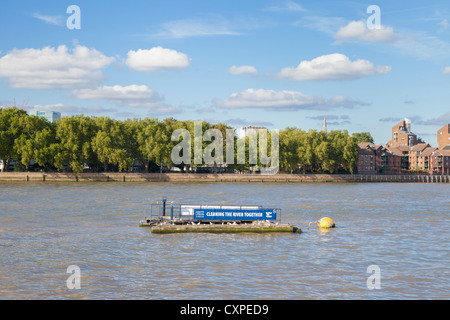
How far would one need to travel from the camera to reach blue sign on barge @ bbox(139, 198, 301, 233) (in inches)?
1838

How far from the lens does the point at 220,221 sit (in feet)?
161

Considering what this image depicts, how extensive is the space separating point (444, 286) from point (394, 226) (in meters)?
26.5

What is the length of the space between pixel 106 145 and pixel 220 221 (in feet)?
357

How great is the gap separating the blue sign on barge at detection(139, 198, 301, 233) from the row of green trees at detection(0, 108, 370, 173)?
4154 inches

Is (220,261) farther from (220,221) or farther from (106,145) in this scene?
(106,145)

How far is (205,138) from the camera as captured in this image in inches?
6644

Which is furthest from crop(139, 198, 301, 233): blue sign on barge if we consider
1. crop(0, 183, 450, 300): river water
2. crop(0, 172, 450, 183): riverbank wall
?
crop(0, 172, 450, 183): riverbank wall

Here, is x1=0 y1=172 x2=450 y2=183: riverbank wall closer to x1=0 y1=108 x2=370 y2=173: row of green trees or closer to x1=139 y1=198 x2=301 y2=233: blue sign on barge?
x1=0 y1=108 x2=370 y2=173: row of green trees
